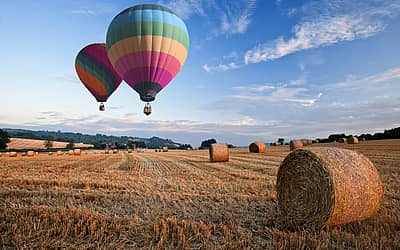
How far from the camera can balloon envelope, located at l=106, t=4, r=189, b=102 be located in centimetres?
1942

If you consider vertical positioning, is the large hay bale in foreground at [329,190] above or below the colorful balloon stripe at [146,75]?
below

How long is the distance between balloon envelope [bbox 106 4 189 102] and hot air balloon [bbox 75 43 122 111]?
491 centimetres

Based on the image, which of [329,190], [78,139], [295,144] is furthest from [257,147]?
[78,139]

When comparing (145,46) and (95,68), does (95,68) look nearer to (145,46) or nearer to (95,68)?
(95,68)

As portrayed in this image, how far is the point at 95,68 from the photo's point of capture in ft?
84.1

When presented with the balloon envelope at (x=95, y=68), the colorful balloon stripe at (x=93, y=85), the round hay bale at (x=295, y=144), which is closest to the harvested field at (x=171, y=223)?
the balloon envelope at (x=95, y=68)

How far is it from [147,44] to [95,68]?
8682 millimetres

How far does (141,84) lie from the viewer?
70.8ft

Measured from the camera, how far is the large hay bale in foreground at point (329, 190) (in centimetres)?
391

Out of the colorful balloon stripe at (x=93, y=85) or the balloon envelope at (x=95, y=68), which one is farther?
the colorful balloon stripe at (x=93, y=85)

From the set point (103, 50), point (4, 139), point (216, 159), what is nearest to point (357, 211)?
point (216, 159)

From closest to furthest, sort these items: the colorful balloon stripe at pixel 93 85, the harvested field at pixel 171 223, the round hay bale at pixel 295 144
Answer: the harvested field at pixel 171 223 < the colorful balloon stripe at pixel 93 85 < the round hay bale at pixel 295 144

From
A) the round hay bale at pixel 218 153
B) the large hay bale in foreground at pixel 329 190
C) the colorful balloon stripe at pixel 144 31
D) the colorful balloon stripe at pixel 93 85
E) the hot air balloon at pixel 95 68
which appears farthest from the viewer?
the colorful balloon stripe at pixel 93 85

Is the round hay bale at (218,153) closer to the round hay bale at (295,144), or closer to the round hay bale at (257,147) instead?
the round hay bale at (257,147)
